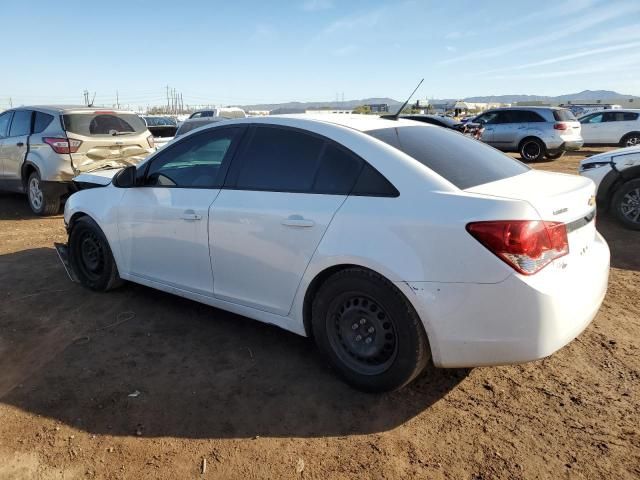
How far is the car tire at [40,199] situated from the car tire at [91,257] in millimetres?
4020

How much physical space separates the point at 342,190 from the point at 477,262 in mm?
917

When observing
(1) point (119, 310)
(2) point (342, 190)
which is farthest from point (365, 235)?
(1) point (119, 310)

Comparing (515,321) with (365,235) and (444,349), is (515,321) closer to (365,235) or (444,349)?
(444,349)

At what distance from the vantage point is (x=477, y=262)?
8.19 feet

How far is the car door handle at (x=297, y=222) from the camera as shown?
304cm

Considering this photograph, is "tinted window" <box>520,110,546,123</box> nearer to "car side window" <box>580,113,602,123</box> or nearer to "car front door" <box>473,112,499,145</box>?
"car front door" <box>473,112,499,145</box>

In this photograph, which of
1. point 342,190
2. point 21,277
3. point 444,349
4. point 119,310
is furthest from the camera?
point 21,277

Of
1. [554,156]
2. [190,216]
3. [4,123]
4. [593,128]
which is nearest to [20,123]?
[4,123]

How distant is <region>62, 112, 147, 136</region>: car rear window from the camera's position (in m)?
7.91

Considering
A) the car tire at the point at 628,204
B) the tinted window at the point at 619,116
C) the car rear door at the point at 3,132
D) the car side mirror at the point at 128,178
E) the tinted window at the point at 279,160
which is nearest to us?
the tinted window at the point at 279,160

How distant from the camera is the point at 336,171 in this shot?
307 centimetres

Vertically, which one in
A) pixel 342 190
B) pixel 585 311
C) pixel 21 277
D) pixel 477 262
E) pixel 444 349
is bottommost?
pixel 21 277

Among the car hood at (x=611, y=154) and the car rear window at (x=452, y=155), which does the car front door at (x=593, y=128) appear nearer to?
the car hood at (x=611, y=154)

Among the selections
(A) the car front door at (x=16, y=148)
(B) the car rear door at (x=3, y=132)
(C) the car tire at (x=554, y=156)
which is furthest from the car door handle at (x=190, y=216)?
(C) the car tire at (x=554, y=156)
